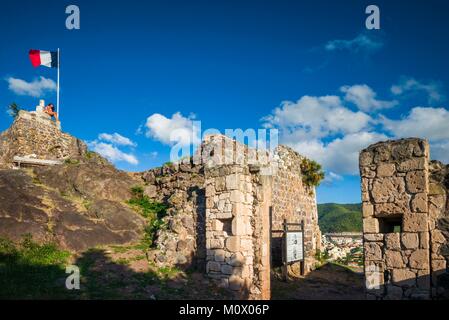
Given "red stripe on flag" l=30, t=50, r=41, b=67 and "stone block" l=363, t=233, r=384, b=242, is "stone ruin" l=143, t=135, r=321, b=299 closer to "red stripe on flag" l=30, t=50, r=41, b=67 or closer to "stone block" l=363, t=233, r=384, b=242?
"stone block" l=363, t=233, r=384, b=242

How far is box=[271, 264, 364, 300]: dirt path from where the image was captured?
11.3 metres

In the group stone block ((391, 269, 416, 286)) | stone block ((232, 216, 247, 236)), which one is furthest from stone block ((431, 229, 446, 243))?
stone block ((232, 216, 247, 236))

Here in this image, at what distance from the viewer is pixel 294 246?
13.5 metres

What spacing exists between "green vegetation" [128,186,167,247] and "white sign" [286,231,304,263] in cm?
492

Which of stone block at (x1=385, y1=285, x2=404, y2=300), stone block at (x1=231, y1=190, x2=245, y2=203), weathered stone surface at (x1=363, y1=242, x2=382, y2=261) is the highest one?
stone block at (x1=231, y1=190, x2=245, y2=203)

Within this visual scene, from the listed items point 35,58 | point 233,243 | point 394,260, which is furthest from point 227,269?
point 35,58

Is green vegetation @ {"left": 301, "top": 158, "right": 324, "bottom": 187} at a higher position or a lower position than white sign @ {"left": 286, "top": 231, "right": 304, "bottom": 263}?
higher

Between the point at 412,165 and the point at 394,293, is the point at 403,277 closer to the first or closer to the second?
the point at 394,293

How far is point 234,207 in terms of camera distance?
29.2 feet

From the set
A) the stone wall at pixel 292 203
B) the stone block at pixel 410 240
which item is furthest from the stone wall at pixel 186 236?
the stone block at pixel 410 240

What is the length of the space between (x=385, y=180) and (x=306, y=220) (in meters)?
11.4

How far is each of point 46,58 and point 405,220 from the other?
20.6m
